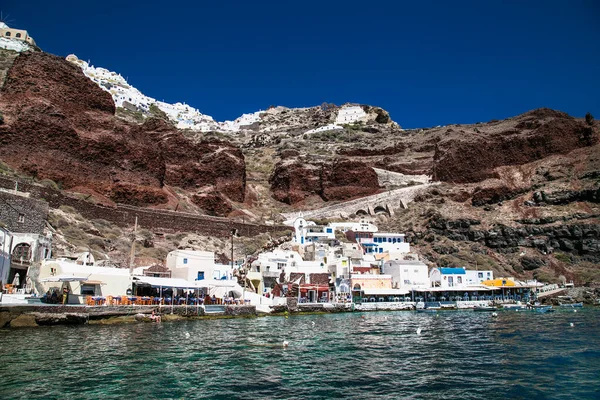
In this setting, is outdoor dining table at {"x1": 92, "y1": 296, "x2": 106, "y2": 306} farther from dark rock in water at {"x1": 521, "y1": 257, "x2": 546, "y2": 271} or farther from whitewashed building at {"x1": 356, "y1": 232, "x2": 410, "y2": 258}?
dark rock in water at {"x1": 521, "y1": 257, "x2": 546, "y2": 271}

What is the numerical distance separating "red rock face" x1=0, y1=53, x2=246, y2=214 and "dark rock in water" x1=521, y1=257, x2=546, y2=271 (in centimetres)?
4730

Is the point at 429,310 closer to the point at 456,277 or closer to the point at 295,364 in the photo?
the point at 456,277

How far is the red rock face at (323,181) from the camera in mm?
87062

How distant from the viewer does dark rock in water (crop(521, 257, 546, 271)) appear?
60.0 meters

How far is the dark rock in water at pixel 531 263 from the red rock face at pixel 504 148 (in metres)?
26.0

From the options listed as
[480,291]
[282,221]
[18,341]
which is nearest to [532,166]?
[480,291]

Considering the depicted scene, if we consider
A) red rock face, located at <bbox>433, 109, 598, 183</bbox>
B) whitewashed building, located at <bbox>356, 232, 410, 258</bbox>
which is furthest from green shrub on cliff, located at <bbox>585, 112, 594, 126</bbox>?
whitewashed building, located at <bbox>356, 232, 410, 258</bbox>

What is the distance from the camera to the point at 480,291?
55.3m

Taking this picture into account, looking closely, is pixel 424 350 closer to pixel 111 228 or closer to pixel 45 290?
pixel 45 290

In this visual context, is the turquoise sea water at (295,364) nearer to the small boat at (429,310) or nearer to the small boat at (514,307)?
the small boat at (429,310)

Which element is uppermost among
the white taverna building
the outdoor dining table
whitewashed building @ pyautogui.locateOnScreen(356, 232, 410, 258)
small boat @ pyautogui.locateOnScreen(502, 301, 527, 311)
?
whitewashed building @ pyautogui.locateOnScreen(356, 232, 410, 258)

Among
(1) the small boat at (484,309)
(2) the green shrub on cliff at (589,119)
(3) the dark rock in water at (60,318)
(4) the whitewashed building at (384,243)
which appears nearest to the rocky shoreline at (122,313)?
(3) the dark rock in water at (60,318)

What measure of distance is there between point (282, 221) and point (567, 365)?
5600 centimetres

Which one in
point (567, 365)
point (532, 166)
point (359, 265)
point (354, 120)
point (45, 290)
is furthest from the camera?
point (354, 120)
